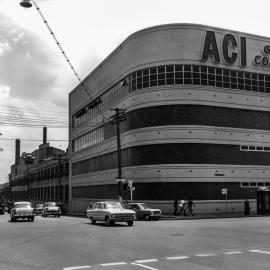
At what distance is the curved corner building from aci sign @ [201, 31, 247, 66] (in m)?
0.10

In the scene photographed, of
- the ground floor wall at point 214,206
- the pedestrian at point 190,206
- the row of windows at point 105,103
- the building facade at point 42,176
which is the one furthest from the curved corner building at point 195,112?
the building facade at point 42,176

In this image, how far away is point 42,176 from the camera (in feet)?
336

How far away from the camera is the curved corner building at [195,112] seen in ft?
147

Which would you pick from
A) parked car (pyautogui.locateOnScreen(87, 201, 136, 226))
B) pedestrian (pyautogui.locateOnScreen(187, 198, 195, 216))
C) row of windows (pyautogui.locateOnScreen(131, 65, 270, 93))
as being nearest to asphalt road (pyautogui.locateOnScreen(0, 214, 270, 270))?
parked car (pyautogui.locateOnScreen(87, 201, 136, 226))

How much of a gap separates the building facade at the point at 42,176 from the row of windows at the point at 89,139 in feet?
21.1

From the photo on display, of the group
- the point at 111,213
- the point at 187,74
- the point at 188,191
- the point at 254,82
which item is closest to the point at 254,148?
the point at 254,82

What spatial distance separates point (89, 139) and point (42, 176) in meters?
40.0

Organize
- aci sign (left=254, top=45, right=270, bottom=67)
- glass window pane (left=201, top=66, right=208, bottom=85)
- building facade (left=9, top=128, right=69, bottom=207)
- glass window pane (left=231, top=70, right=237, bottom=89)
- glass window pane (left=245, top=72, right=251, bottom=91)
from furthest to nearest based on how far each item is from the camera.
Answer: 1. building facade (left=9, top=128, right=69, bottom=207)
2. aci sign (left=254, top=45, right=270, bottom=67)
3. glass window pane (left=245, top=72, right=251, bottom=91)
4. glass window pane (left=231, top=70, right=237, bottom=89)
5. glass window pane (left=201, top=66, right=208, bottom=85)

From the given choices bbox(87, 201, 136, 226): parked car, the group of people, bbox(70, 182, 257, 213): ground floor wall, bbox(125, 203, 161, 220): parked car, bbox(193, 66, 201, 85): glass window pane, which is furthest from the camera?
bbox(193, 66, 201, 85): glass window pane

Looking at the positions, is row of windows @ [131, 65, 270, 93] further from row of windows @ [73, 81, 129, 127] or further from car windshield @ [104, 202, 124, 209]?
car windshield @ [104, 202, 124, 209]

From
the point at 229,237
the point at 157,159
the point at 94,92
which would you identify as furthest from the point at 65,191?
the point at 229,237

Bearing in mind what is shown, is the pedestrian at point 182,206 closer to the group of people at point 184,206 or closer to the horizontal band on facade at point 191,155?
the group of people at point 184,206

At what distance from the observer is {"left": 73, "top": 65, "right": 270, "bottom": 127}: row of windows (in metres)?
46.1

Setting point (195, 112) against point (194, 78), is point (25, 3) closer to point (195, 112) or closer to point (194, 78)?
point (195, 112)
